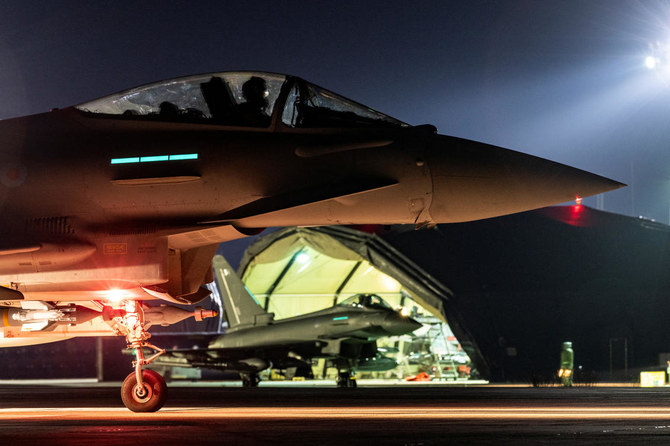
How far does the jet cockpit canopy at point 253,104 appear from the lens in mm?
7742

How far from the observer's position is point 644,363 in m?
26.0

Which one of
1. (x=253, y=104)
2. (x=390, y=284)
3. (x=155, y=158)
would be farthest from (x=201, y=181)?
(x=390, y=284)

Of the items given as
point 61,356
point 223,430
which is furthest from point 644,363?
point 61,356

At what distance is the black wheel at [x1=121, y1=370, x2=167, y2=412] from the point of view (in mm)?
8242

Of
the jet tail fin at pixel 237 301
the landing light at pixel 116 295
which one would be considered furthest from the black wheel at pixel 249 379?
the landing light at pixel 116 295

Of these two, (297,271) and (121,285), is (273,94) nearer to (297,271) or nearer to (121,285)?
(121,285)

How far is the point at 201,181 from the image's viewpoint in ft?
25.0

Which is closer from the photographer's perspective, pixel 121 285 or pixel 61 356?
pixel 121 285

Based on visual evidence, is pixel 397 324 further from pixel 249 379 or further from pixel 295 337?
pixel 249 379

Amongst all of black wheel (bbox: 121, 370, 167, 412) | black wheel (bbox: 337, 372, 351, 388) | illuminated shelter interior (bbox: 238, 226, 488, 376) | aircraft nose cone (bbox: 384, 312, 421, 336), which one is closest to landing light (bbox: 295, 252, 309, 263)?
illuminated shelter interior (bbox: 238, 226, 488, 376)

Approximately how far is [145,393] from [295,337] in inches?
651

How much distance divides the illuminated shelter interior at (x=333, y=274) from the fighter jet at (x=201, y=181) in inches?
722

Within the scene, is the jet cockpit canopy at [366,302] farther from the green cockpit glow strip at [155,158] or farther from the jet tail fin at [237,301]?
the green cockpit glow strip at [155,158]

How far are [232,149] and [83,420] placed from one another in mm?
2843
